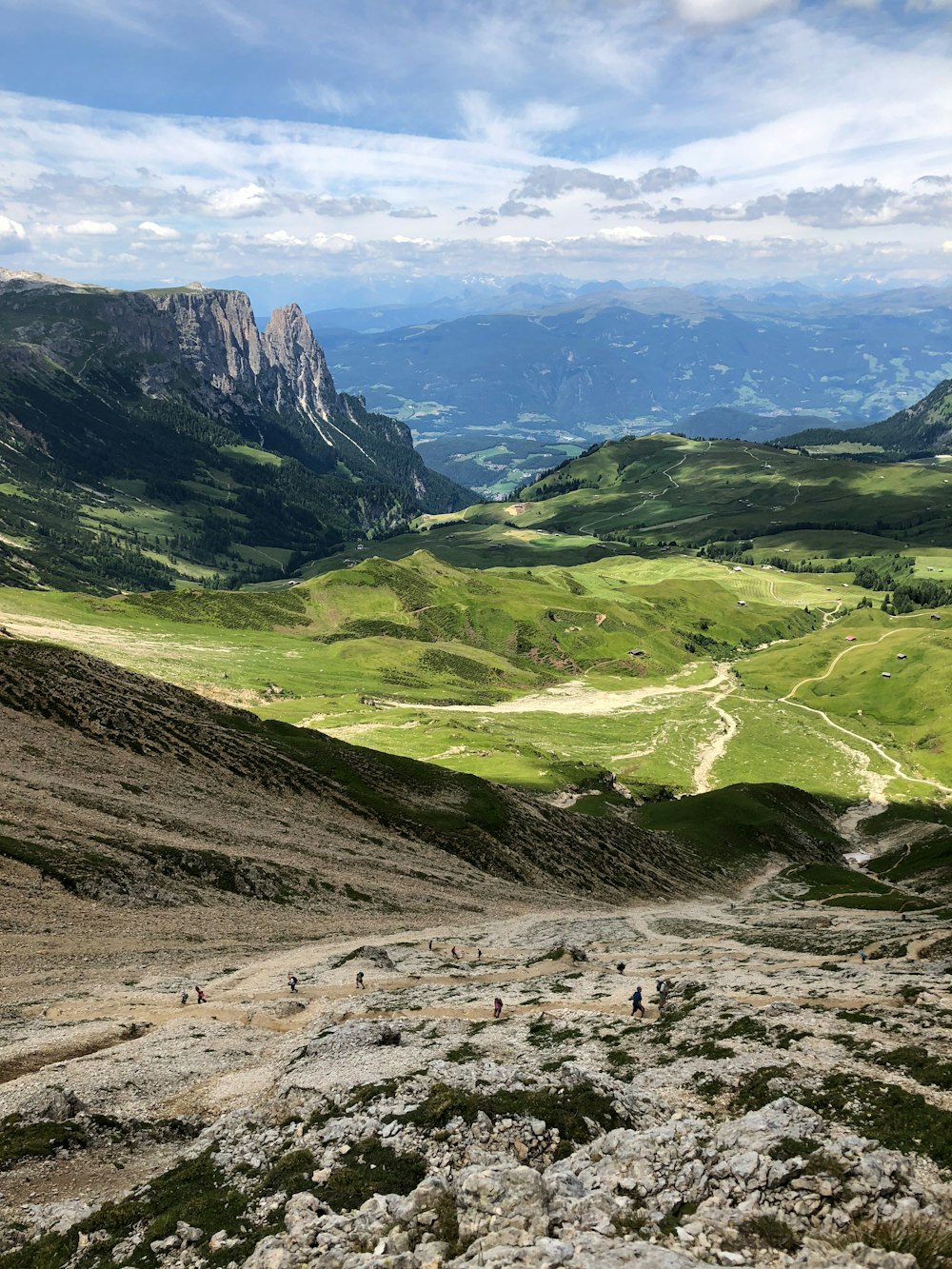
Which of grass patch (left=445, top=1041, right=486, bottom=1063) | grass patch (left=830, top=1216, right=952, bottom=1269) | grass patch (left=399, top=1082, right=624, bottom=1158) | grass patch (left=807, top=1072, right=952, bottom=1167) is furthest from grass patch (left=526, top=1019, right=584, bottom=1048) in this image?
grass patch (left=830, top=1216, right=952, bottom=1269)

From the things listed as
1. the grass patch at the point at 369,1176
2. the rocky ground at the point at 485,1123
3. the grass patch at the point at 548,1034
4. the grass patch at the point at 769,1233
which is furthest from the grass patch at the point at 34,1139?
the grass patch at the point at 769,1233

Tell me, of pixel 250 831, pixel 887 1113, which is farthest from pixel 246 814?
pixel 887 1113

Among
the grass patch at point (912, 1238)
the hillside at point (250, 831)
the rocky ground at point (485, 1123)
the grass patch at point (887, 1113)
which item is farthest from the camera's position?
the hillside at point (250, 831)

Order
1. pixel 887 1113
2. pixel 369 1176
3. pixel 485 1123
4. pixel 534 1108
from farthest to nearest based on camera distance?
1. pixel 534 1108
2. pixel 485 1123
3. pixel 887 1113
4. pixel 369 1176

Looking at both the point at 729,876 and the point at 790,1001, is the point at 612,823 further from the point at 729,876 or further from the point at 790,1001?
the point at 790,1001

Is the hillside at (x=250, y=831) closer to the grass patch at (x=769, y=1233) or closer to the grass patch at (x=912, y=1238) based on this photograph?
the grass patch at (x=769, y=1233)

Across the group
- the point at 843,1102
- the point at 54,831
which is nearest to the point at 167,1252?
the point at 843,1102

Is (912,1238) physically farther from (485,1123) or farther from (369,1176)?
(369,1176)

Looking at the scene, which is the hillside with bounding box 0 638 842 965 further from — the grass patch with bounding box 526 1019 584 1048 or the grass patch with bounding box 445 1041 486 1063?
the grass patch with bounding box 526 1019 584 1048
